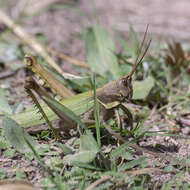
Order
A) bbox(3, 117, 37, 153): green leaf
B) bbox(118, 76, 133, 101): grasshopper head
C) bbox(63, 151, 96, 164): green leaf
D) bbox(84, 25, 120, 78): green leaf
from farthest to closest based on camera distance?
bbox(84, 25, 120, 78): green leaf < bbox(118, 76, 133, 101): grasshopper head < bbox(3, 117, 37, 153): green leaf < bbox(63, 151, 96, 164): green leaf

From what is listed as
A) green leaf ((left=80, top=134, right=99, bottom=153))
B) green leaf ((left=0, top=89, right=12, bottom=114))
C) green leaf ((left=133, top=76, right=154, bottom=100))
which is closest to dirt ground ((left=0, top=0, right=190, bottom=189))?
green leaf ((left=133, top=76, right=154, bottom=100))

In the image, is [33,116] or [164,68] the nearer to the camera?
[33,116]

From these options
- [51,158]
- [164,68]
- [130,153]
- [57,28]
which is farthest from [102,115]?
[57,28]

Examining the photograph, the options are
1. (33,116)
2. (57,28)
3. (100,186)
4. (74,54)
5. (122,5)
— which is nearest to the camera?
(100,186)

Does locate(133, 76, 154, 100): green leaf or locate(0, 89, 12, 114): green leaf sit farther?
locate(133, 76, 154, 100): green leaf

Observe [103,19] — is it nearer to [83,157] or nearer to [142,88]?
[142,88]

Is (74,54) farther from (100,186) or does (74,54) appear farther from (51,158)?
(100,186)

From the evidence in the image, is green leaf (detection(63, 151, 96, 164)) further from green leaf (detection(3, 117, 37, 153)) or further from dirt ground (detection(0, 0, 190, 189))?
dirt ground (detection(0, 0, 190, 189))

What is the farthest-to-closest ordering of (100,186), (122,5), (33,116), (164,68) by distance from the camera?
(122,5) → (164,68) → (33,116) → (100,186)
